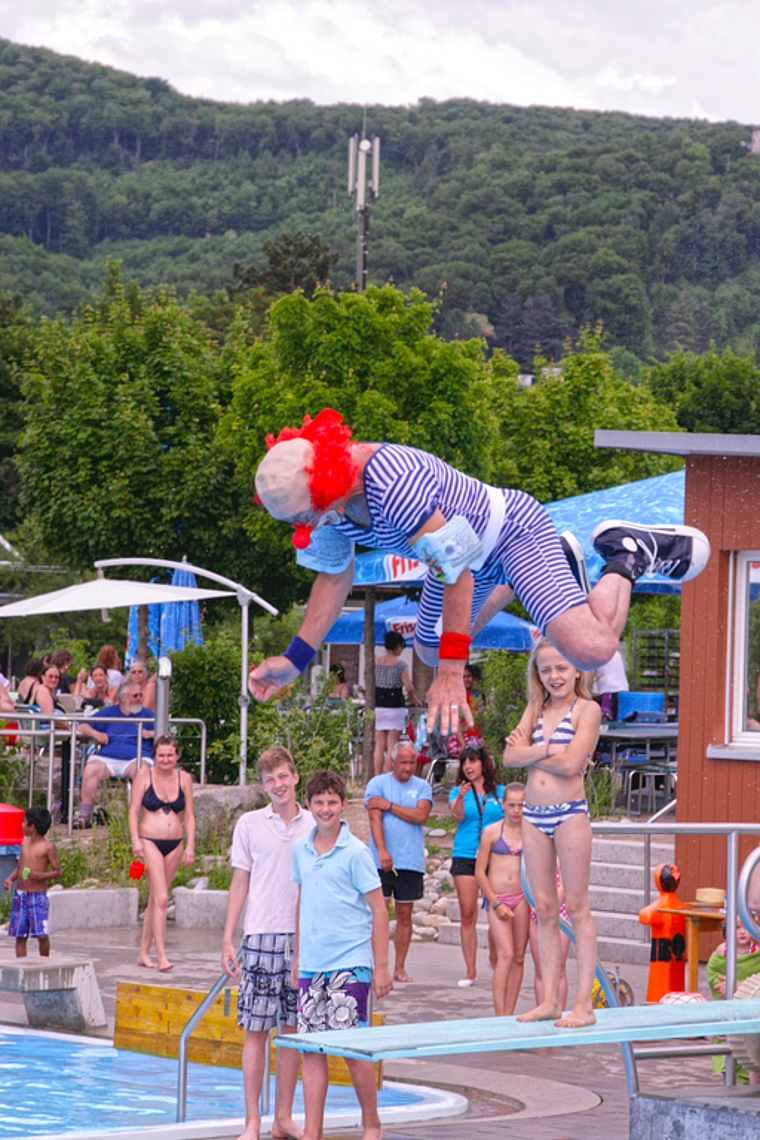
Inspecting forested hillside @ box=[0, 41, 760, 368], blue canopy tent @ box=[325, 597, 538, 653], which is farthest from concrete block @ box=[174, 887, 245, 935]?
forested hillside @ box=[0, 41, 760, 368]

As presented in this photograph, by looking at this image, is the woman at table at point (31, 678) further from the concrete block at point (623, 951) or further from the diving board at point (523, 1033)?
the diving board at point (523, 1033)

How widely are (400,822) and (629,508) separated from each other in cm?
447

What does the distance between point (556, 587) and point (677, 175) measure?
288 feet

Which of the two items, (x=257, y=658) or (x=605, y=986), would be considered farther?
(x=257, y=658)

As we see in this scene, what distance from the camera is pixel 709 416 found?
44125 millimetres

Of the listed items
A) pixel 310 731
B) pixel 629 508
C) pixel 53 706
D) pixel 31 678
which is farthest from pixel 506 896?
pixel 31 678

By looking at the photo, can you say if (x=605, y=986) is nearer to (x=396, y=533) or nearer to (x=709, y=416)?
(x=396, y=533)

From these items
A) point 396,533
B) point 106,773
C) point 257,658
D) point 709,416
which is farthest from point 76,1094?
point 709,416

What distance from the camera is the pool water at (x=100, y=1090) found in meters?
7.61

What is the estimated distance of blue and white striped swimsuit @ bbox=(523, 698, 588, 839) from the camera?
15.4ft

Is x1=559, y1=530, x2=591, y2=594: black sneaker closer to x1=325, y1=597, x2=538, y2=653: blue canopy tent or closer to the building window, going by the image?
the building window

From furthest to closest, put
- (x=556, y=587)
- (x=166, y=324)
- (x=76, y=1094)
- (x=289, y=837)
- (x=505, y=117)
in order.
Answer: (x=505, y=117)
(x=166, y=324)
(x=76, y=1094)
(x=289, y=837)
(x=556, y=587)

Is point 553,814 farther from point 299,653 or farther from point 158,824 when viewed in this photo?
point 158,824

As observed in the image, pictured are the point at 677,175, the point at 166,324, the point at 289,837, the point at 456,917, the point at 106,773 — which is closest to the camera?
the point at 289,837
